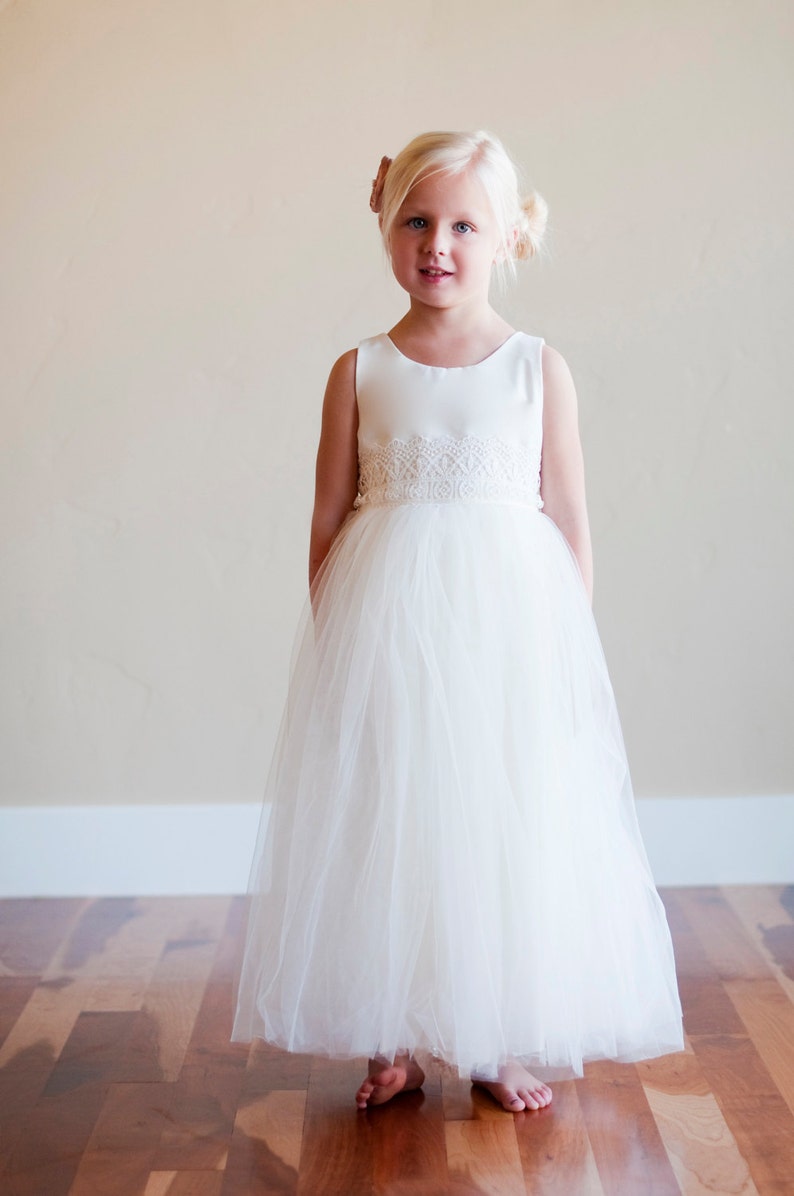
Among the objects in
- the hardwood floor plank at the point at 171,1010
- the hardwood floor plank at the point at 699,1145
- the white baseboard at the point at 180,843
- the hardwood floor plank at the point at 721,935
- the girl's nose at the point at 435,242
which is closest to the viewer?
the hardwood floor plank at the point at 699,1145

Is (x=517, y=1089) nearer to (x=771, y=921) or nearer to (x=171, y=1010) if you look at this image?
(x=171, y=1010)

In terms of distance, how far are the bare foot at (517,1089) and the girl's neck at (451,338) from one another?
2.90 feet

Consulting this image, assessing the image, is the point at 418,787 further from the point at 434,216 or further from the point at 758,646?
the point at 758,646

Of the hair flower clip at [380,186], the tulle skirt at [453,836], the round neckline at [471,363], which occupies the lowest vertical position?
the tulle skirt at [453,836]

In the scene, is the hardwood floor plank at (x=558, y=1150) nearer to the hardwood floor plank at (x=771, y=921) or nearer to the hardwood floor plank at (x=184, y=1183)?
the hardwood floor plank at (x=184, y=1183)

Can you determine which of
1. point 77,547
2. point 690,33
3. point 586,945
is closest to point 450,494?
point 586,945

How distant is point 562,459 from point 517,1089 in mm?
785

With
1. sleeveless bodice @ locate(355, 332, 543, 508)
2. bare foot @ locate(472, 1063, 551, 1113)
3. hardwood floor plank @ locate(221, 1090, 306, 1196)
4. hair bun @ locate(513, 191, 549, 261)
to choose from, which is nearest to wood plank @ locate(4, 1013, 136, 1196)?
hardwood floor plank @ locate(221, 1090, 306, 1196)

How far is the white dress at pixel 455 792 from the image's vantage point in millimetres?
1445

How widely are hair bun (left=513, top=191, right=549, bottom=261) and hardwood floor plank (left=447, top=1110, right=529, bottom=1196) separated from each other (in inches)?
42.3

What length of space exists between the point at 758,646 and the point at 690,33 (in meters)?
1.14

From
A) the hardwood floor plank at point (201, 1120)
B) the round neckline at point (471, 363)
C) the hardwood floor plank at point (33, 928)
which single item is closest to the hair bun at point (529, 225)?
the round neckline at point (471, 363)

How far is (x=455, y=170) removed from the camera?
1497mm

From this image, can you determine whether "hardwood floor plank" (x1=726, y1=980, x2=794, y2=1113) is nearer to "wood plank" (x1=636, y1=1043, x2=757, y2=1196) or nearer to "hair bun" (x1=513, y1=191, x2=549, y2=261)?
"wood plank" (x1=636, y1=1043, x2=757, y2=1196)
